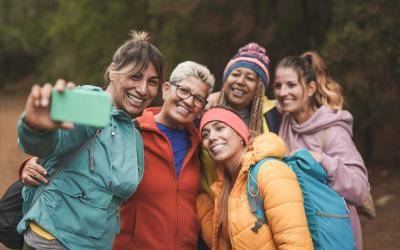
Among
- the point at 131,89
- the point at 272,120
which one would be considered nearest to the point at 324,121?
the point at 272,120

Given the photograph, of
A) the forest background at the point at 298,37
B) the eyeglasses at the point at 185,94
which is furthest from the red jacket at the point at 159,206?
the forest background at the point at 298,37

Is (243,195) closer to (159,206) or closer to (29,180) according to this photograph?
(159,206)

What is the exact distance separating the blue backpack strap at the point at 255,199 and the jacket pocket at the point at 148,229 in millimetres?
704

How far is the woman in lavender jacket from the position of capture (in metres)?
2.40

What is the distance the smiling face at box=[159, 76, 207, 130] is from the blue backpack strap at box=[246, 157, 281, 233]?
29.3 inches

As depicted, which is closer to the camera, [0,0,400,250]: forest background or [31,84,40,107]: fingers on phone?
[31,84,40,107]: fingers on phone

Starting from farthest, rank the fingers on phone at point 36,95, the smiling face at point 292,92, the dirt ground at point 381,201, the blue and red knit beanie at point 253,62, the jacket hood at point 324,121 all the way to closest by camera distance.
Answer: the dirt ground at point 381,201
the blue and red knit beanie at point 253,62
the smiling face at point 292,92
the jacket hood at point 324,121
the fingers on phone at point 36,95

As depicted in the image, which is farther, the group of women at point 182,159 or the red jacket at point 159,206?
the red jacket at point 159,206

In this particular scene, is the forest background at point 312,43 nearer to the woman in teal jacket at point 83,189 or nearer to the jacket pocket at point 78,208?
the woman in teal jacket at point 83,189

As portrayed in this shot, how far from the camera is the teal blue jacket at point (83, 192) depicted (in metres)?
1.57

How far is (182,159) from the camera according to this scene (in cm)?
256

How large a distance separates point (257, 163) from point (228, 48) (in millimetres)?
5148

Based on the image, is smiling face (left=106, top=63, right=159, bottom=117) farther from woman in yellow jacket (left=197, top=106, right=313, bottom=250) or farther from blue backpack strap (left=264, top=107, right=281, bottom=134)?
blue backpack strap (left=264, top=107, right=281, bottom=134)

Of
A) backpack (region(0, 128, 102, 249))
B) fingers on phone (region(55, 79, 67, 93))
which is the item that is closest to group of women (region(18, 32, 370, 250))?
fingers on phone (region(55, 79, 67, 93))
